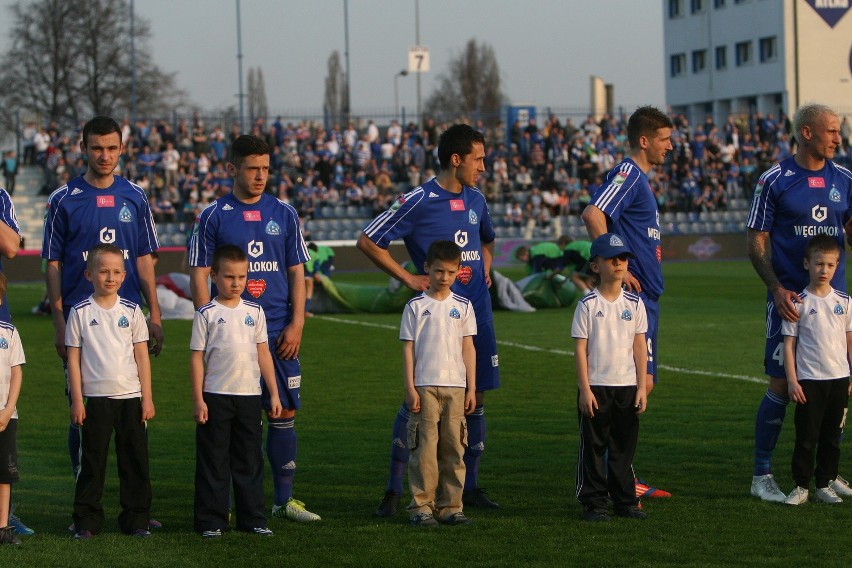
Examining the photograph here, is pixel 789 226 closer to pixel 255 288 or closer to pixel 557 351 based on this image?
pixel 255 288

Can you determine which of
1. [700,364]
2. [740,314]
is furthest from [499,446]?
[740,314]

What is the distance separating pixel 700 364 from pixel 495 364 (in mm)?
7311

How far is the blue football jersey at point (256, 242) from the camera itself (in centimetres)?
718

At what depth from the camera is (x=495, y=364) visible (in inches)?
298

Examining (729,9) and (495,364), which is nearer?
(495,364)

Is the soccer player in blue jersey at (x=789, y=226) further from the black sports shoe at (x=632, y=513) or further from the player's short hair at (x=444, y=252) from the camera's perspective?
the player's short hair at (x=444, y=252)

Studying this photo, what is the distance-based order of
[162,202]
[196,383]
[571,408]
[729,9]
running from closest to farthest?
[196,383] → [571,408] → [162,202] → [729,9]

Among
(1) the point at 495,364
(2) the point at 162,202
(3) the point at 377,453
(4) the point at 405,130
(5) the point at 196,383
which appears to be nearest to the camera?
(5) the point at 196,383

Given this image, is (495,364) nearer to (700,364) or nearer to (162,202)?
(700,364)

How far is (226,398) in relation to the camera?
6809 millimetres

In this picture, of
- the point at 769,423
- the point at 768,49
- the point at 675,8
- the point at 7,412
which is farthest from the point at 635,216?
the point at 675,8

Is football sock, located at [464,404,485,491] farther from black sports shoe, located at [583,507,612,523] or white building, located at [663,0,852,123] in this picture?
white building, located at [663,0,852,123]

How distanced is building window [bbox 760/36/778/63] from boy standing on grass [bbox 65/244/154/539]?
63.1 meters

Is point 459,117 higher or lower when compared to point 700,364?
higher
